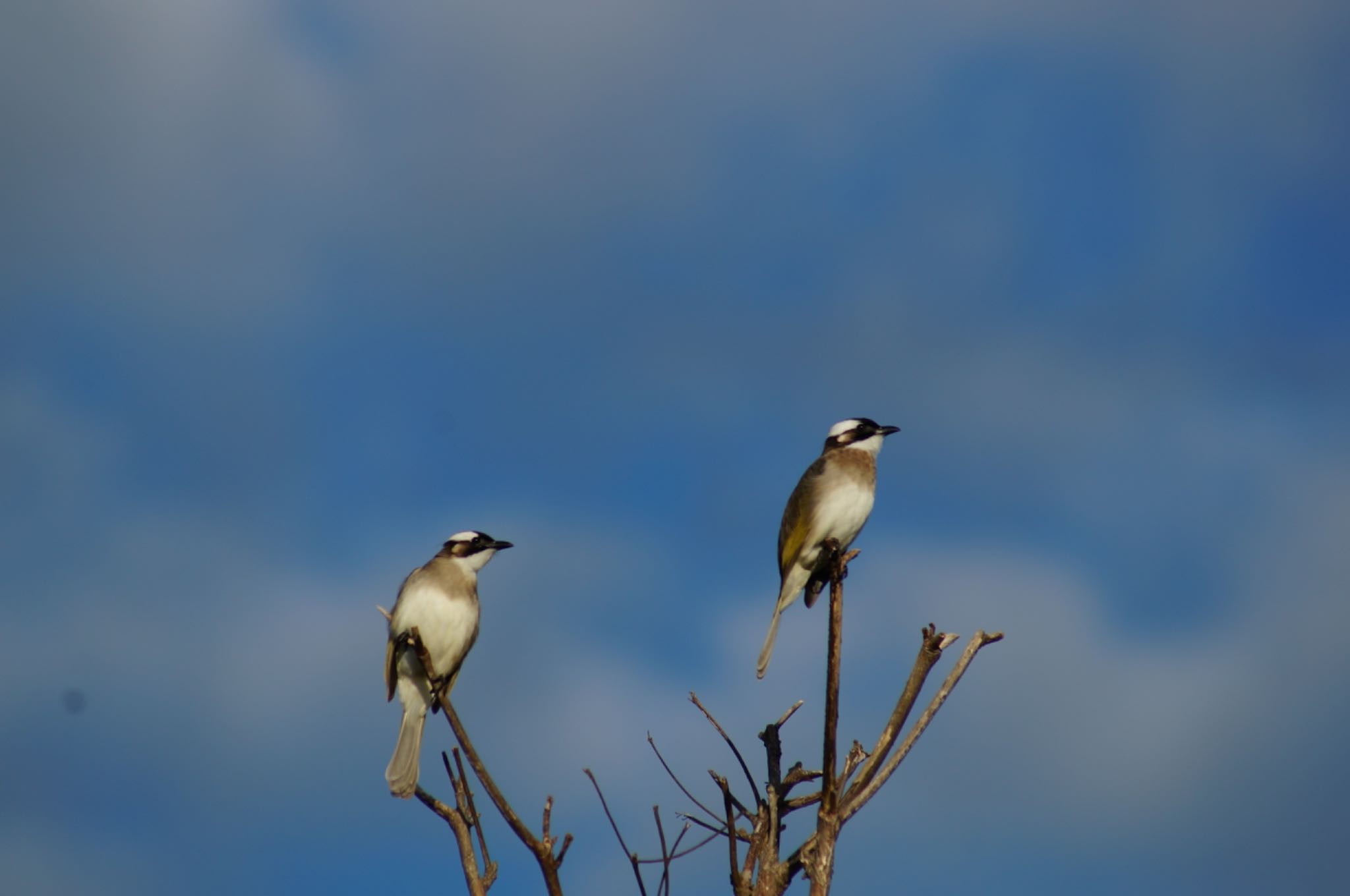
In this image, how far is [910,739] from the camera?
6.64 m

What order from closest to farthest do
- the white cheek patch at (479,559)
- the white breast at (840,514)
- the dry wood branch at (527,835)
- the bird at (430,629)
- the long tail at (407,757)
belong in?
the dry wood branch at (527,835) → the long tail at (407,757) → the bird at (430,629) → the white breast at (840,514) → the white cheek patch at (479,559)

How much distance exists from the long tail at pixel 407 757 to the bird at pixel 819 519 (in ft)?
10.8

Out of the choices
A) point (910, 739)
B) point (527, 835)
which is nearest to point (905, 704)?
point (910, 739)

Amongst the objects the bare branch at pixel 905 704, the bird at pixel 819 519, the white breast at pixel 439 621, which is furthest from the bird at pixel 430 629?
the bare branch at pixel 905 704

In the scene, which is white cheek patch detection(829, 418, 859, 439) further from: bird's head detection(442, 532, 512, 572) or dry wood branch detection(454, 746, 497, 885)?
dry wood branch detection(454, 746, 497, 885)

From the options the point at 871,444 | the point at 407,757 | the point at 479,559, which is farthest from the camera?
the point at 871,444

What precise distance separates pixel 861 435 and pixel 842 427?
14.2 inches

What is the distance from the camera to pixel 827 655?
6723 millimetres

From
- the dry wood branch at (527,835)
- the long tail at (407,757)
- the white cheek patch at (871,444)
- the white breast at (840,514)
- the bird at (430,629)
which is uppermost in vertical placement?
the white cheek patch at (871,444)

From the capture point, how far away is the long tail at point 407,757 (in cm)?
1034

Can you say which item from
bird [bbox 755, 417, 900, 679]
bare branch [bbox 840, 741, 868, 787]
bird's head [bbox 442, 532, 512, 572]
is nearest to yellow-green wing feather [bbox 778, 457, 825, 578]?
bird [bbox 755, 417, 900, 679]

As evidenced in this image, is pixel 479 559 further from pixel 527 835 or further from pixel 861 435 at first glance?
pixel 527 835

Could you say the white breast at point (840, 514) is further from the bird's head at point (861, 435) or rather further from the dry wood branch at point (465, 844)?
the dry wood branch at point (465, 844)

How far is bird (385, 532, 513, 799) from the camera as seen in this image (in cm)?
1208
